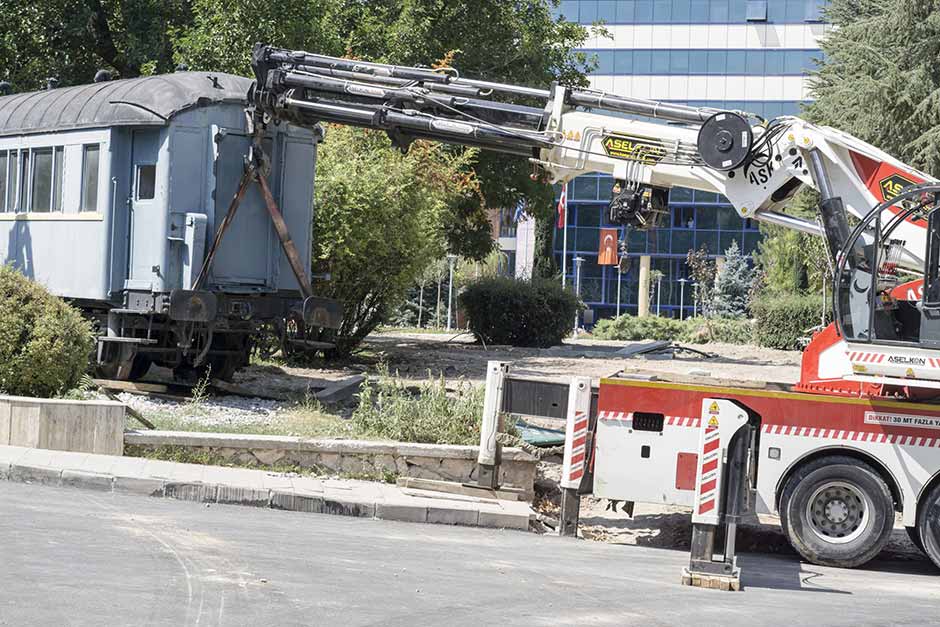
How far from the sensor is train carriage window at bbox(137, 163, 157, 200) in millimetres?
16514

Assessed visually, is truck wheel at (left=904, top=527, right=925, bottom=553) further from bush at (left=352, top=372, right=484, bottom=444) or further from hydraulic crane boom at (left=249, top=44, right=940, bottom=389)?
A: bush at (left=352, top=372, right=484, bottom=444)

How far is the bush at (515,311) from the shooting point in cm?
3031

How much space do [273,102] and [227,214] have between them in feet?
5.85

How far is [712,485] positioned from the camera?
9.90 meters

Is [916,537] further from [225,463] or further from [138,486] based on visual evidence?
[138,486]

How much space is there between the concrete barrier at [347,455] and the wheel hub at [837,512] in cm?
276

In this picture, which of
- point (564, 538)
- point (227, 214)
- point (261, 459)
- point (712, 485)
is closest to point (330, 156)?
point (227, 214)

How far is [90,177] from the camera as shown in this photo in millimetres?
16938

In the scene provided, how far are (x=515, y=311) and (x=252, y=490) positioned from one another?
19313 mm

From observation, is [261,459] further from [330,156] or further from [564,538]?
[330,156]

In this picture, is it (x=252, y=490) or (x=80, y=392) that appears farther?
(x=80, y=392)

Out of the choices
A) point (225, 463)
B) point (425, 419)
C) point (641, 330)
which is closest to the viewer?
point (225, 463)

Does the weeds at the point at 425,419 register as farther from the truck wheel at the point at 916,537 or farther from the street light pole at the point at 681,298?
the street light pole at the point at 681,298

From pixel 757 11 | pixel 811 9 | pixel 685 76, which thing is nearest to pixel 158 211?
pixel 685 76
